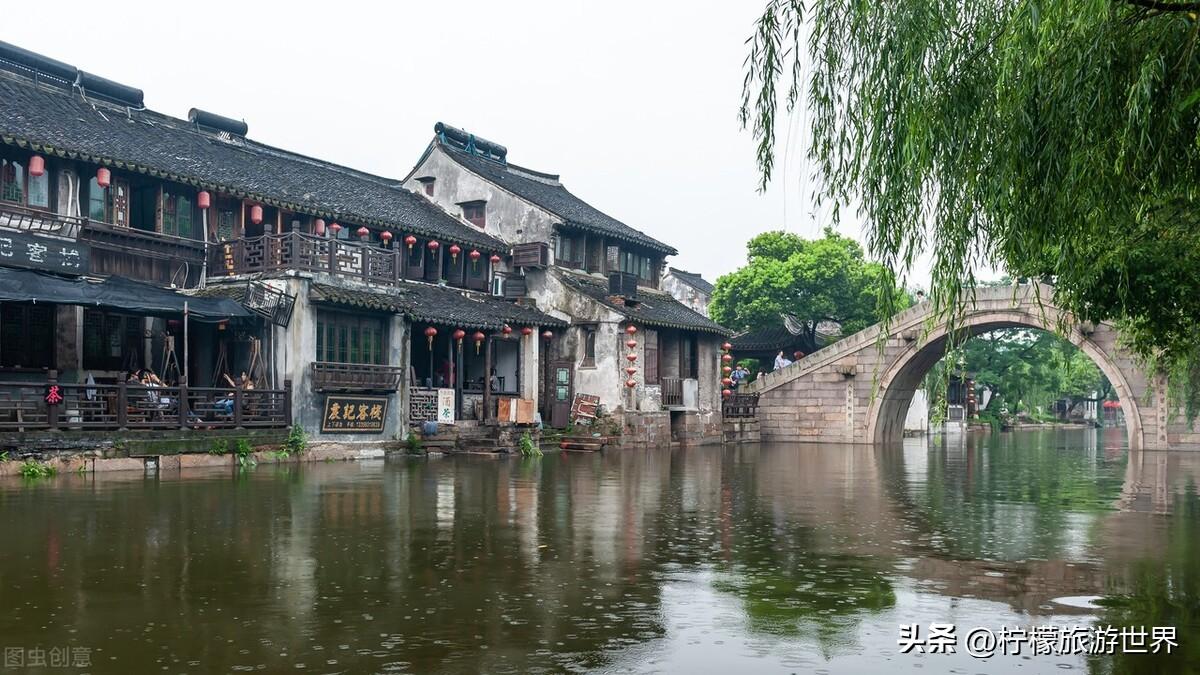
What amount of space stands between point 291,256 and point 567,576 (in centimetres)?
1588

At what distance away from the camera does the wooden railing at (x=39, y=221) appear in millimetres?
19547

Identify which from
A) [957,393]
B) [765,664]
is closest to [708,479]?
[765,664]

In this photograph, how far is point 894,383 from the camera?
3819 cm

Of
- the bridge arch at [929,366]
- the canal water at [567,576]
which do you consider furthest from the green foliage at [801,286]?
the canal water at [567,576]

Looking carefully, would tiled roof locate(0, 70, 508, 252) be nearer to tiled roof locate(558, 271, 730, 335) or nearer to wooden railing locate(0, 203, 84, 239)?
wooden railing locate(0, 203, 84, 239)

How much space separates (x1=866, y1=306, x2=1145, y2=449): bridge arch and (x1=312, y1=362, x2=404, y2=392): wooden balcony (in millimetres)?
14493

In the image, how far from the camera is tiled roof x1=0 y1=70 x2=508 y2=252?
20.8 meters

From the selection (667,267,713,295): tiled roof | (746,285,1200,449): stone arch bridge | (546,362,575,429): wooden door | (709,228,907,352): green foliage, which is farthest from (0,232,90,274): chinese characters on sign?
(667,267,713,295): tiled roof

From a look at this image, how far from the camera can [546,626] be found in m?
6.75

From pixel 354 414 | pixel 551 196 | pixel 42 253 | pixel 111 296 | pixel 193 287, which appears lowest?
pixel 354 414

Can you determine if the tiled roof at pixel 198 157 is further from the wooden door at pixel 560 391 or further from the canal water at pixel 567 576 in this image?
the canal water at pixel 567 576

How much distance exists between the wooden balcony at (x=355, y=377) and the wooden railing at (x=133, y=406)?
74 cm

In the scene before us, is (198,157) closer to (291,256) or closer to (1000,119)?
(291,256)

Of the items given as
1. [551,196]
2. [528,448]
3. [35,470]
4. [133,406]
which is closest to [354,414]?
[528,448]
